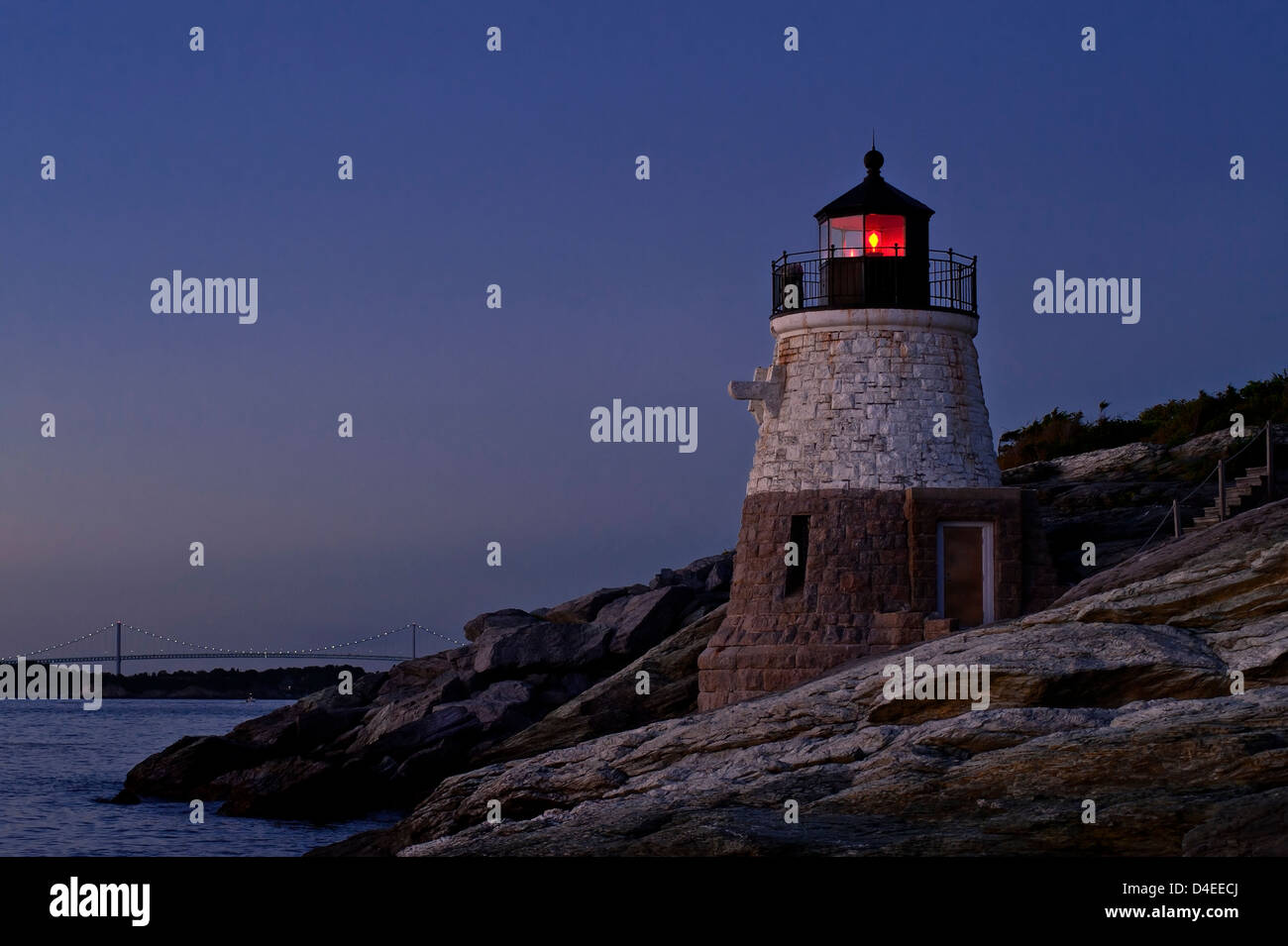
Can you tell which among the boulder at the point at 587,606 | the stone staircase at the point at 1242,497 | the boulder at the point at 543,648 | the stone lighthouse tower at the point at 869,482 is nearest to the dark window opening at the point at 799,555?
the stone lighthouse tower at the point at 869,482

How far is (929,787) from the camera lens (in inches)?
643

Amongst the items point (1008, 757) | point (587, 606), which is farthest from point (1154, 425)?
point (1008, 757)

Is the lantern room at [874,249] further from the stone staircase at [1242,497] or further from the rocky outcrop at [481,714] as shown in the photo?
the rocky outcrop at [481,714]

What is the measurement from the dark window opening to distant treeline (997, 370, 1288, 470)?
581 inches

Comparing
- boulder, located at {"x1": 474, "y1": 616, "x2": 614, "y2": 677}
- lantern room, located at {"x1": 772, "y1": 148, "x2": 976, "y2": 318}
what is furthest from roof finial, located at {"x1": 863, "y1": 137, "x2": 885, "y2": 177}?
boulder, located at {"x1": 474, "y1": 616, "x2": 614, "y2": 677}

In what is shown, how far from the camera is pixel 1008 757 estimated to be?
1650 cm

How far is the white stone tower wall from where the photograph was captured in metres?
25.6

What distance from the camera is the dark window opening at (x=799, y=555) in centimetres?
2602

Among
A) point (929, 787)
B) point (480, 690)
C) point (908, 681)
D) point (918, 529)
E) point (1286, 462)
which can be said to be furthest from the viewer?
point (480, 690)

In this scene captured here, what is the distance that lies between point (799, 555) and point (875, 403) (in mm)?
2704

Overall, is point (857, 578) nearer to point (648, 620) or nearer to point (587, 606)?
point (648, 620)
